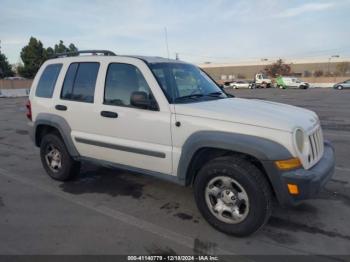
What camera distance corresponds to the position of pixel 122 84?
4.42m

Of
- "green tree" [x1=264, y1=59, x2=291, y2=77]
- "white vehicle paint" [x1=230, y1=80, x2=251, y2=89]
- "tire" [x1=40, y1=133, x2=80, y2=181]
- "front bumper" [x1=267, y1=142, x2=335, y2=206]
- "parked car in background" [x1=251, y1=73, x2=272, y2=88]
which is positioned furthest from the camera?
"green tree" [x1=264, y1=59, x2=291, y2=77]

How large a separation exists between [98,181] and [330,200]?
3460 mm

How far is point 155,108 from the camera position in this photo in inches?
158

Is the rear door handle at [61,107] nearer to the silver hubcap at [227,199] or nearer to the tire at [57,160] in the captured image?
the tire at [57,160]

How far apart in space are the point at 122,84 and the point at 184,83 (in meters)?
A: 0.81

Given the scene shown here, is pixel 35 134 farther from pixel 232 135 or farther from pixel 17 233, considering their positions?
pixel 232 135

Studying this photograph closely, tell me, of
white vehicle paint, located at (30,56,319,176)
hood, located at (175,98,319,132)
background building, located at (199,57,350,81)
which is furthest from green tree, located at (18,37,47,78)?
hood, located at (175,98,319,132)

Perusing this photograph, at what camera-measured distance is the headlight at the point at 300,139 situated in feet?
11.1

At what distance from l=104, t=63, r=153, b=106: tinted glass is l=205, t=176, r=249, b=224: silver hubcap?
55.0 inches

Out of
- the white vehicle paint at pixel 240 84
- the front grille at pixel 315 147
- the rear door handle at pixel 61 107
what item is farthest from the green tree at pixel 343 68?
the rear door handle at pixel 61 107

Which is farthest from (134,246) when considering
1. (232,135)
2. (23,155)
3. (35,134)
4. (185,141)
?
(23,155)

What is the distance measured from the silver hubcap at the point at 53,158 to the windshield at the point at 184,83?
7.46 feet

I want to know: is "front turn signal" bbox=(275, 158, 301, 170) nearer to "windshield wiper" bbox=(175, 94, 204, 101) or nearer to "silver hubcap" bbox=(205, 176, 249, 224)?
"silver hubcap" bbox=(205, 176, 249, 224)

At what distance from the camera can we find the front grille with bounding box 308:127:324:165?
360cm
